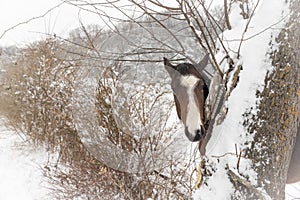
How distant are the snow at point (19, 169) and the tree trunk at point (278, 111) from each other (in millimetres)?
2877

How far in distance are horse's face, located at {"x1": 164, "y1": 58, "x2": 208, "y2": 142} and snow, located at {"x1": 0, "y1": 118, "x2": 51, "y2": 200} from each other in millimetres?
2764

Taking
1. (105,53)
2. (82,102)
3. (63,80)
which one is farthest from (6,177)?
(105,53)

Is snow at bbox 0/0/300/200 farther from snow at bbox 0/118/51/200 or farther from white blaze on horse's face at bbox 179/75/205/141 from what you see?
snow at bbox 0/118/51/200

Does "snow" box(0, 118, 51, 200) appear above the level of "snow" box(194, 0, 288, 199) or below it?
above

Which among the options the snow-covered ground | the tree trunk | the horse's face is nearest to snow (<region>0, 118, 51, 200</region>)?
the snow-covered ground

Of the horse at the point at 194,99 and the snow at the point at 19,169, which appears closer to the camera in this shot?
the horse at the point at 194,99

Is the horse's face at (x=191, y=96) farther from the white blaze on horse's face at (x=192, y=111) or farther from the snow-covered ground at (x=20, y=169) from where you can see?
the snow-covered ground at (x=20, y=169)

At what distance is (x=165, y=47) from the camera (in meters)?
0.65

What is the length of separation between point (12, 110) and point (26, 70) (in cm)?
70

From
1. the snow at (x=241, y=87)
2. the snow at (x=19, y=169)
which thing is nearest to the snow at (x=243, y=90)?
the snow at (x=241, y=87)

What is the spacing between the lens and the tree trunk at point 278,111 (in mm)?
344

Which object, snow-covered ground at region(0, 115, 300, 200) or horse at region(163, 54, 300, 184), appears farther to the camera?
snow-covered ground at region(0, 115, 300, 200)

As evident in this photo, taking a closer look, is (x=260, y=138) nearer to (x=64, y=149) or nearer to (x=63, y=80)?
(x=64, y=149)

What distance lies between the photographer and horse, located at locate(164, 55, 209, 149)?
428 millimetres
